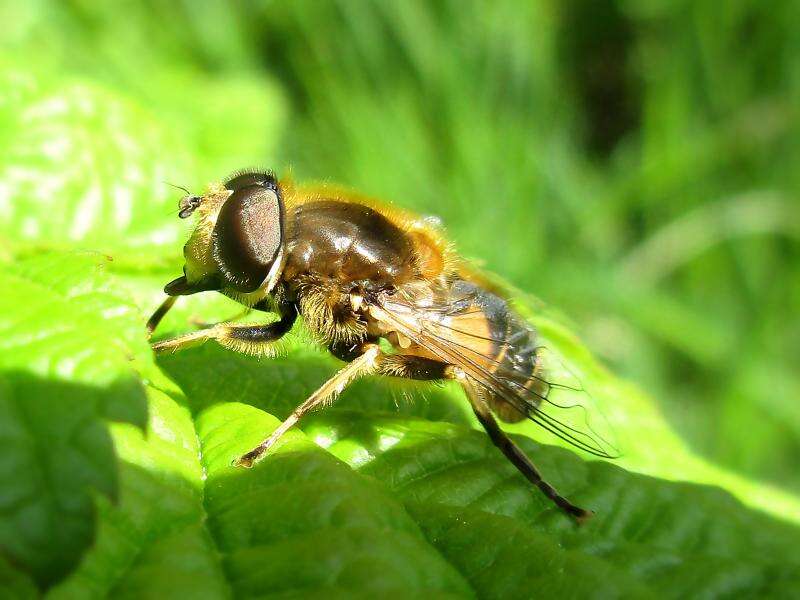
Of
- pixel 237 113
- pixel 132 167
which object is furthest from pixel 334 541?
pixel 237 113

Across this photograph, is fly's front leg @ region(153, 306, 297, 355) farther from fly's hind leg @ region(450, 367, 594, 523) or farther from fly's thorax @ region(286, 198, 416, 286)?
fly's hind leg @ region(450, 367, 594, 523)

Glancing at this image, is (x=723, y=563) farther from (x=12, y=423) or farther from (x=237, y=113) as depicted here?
(x=237, y=113)

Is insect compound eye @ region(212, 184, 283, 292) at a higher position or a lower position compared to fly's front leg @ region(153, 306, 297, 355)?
higher

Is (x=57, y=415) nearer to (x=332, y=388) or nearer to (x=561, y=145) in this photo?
(x=332, y=388)

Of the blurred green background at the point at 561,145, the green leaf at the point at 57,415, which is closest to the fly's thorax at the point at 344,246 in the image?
the green leaf at the point at 57,415

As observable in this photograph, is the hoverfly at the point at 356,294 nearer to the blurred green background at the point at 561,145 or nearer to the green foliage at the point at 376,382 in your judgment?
the green foliage at the point at 376,382

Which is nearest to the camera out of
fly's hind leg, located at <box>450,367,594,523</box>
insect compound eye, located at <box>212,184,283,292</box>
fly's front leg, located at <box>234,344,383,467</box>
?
fly's front leg, located at <box>234,344,383,467</box>

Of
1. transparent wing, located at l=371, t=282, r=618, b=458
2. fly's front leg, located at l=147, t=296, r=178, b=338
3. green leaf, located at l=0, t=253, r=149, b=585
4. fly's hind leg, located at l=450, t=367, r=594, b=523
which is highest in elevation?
transparent wing, located at l=371, t=282, r=618, b=458

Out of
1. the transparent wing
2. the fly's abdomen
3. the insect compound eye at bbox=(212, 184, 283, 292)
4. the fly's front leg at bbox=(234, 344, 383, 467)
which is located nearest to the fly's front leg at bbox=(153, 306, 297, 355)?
the insect compound eye at bbox=(212, 184, 283, 292)
